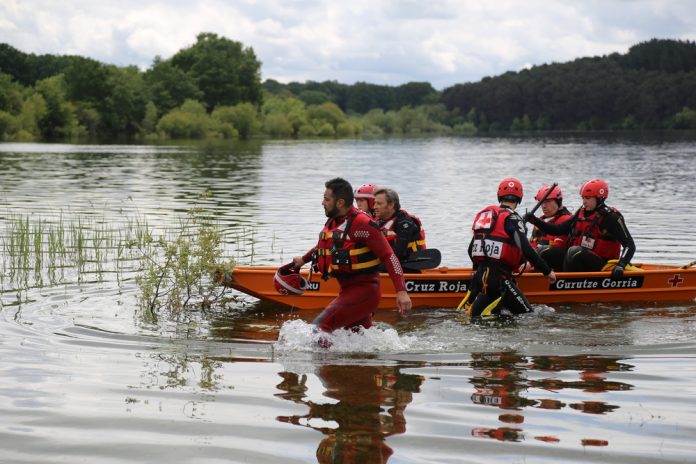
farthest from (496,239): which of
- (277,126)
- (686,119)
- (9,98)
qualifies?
(686,119)

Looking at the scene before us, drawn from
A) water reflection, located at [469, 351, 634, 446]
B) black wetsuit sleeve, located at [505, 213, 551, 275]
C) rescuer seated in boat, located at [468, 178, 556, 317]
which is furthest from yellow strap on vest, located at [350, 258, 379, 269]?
black wetsuit sleeve, located at [505, 213, 551, 275]

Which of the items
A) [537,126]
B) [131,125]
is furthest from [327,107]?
[537,126]

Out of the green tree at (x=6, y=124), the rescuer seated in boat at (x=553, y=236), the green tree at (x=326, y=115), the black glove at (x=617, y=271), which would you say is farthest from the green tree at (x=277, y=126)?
the black glove at (x=617, y=271)

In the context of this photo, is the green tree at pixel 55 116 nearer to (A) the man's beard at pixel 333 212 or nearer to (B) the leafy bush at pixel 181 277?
(B) the leafy bush at pixel 181 277

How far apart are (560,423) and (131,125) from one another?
3763 inches

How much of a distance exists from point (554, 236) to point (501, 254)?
102 inches

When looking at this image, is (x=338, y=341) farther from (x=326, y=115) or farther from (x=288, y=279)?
(x=326, y=115)

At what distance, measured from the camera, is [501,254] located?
1053 cm

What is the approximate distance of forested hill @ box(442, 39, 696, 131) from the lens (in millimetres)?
136250

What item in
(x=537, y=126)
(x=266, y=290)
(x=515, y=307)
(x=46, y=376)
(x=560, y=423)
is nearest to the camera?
(x=560, y=423)

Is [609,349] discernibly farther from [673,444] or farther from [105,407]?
[105,407]

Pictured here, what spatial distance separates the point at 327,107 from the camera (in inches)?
4690

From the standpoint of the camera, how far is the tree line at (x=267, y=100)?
307 feet

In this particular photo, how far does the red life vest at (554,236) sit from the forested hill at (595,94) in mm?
124925
